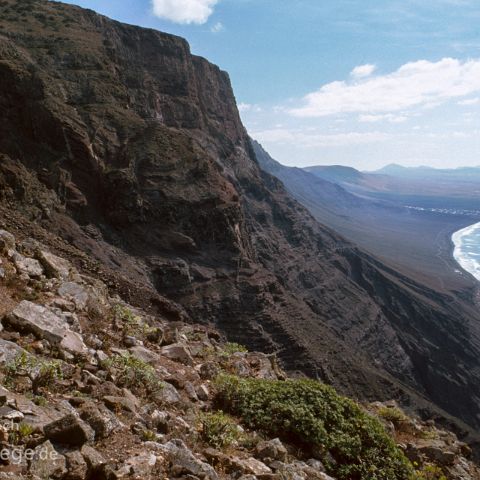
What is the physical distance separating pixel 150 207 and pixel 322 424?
97.6 feet

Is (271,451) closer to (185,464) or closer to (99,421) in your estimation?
(185,464)

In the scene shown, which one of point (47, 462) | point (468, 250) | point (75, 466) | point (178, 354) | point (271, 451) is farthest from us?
point (468, 250)

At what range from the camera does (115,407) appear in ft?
19.6

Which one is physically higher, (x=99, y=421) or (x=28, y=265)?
(x=28, y=265)

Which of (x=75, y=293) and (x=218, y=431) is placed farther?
(x=75, y=293)

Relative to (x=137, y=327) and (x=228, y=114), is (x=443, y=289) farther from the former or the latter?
(x=137, y=327)

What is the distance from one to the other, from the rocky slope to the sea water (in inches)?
4995

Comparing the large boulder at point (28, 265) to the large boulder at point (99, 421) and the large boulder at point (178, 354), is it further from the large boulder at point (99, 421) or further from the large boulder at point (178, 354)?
the large boulder at point (99, 421)

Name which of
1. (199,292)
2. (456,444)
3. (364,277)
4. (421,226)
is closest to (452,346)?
(364,277)

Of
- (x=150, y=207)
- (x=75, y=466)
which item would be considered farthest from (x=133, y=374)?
(x=150, y=207)

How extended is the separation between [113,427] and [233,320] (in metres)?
29.8

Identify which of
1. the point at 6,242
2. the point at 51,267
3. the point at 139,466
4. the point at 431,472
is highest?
the point at 6,242

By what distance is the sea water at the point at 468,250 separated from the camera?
136m

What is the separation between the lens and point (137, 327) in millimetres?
10148
